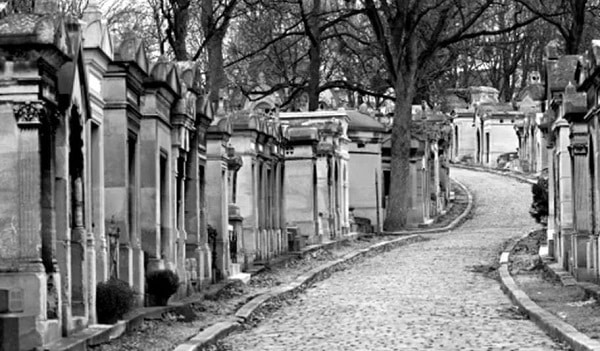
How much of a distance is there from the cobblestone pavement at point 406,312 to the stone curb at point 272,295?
0.19 metres

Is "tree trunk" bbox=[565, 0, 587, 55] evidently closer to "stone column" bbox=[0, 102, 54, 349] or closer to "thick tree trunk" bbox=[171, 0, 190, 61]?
"thick tree trunk" bbox=[171, 0, 190, 61]

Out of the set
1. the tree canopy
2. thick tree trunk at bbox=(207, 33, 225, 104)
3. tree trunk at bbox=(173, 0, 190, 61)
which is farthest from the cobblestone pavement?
the tree canopy

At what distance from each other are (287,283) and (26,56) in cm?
1191

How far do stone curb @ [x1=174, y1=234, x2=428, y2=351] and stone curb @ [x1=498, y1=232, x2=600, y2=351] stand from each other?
3444mm

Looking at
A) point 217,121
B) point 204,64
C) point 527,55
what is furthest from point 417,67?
point 527,55

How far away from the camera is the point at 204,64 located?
53.3 meters

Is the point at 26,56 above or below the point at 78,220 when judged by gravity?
above

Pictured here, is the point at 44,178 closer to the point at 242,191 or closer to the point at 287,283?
the point at 287,283

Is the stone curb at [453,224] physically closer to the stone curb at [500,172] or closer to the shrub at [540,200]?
the stone curb at [500,172]

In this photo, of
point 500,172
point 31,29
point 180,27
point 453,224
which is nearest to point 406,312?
point 31,29

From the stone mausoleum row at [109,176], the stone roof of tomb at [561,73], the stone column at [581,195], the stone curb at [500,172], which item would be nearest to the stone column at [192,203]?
the stone mausoleum row at [109,176]

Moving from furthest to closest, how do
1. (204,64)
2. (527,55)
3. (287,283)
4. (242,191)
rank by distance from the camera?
1. (527,55)
2. (204,64)
3. (242,191)
4. (287,283)

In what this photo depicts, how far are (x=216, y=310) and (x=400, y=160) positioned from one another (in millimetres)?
26022

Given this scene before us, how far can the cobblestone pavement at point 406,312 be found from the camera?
14.7 metres
